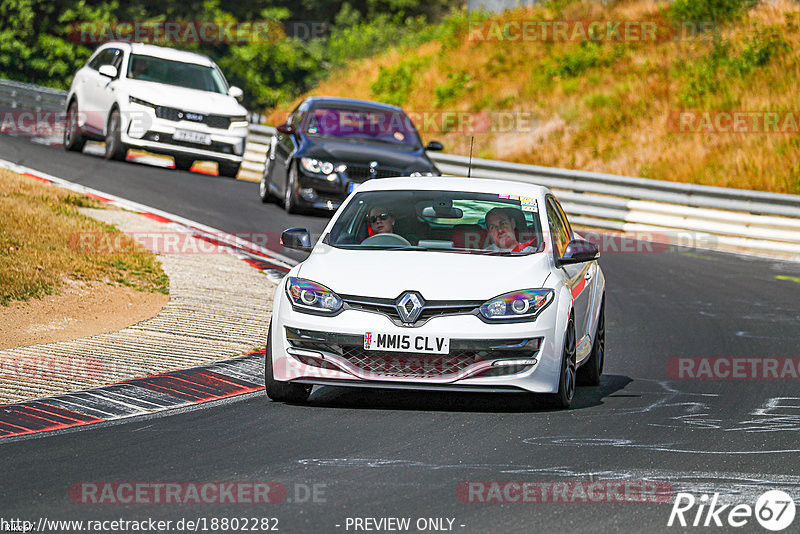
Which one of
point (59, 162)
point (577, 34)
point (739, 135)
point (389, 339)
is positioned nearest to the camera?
point (389, 339)

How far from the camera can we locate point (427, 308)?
7992mm

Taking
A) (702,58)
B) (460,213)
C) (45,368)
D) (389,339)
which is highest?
(702,58)

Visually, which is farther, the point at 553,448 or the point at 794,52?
the point at 794,52

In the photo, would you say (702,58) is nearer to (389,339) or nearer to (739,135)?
(739,135)

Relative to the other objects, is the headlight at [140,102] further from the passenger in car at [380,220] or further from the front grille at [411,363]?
the front grille at [411,363]

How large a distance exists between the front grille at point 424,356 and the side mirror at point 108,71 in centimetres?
1511

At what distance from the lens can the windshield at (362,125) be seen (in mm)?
19562

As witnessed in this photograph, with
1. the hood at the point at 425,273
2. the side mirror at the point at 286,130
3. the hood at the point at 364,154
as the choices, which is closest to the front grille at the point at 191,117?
the side mirror at the point at 286,130

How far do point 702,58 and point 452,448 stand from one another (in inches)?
1023

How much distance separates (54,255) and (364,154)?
19.7 feet

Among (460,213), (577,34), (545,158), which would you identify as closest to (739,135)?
(545,158)

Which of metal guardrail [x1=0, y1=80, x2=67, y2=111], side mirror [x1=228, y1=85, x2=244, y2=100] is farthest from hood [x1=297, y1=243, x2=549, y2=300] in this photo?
metal guardrail [x1=0, y1=80, x2=67, y2=111]

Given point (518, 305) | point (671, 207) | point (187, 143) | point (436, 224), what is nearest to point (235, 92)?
point (187, 143)

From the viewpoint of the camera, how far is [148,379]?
907cm
